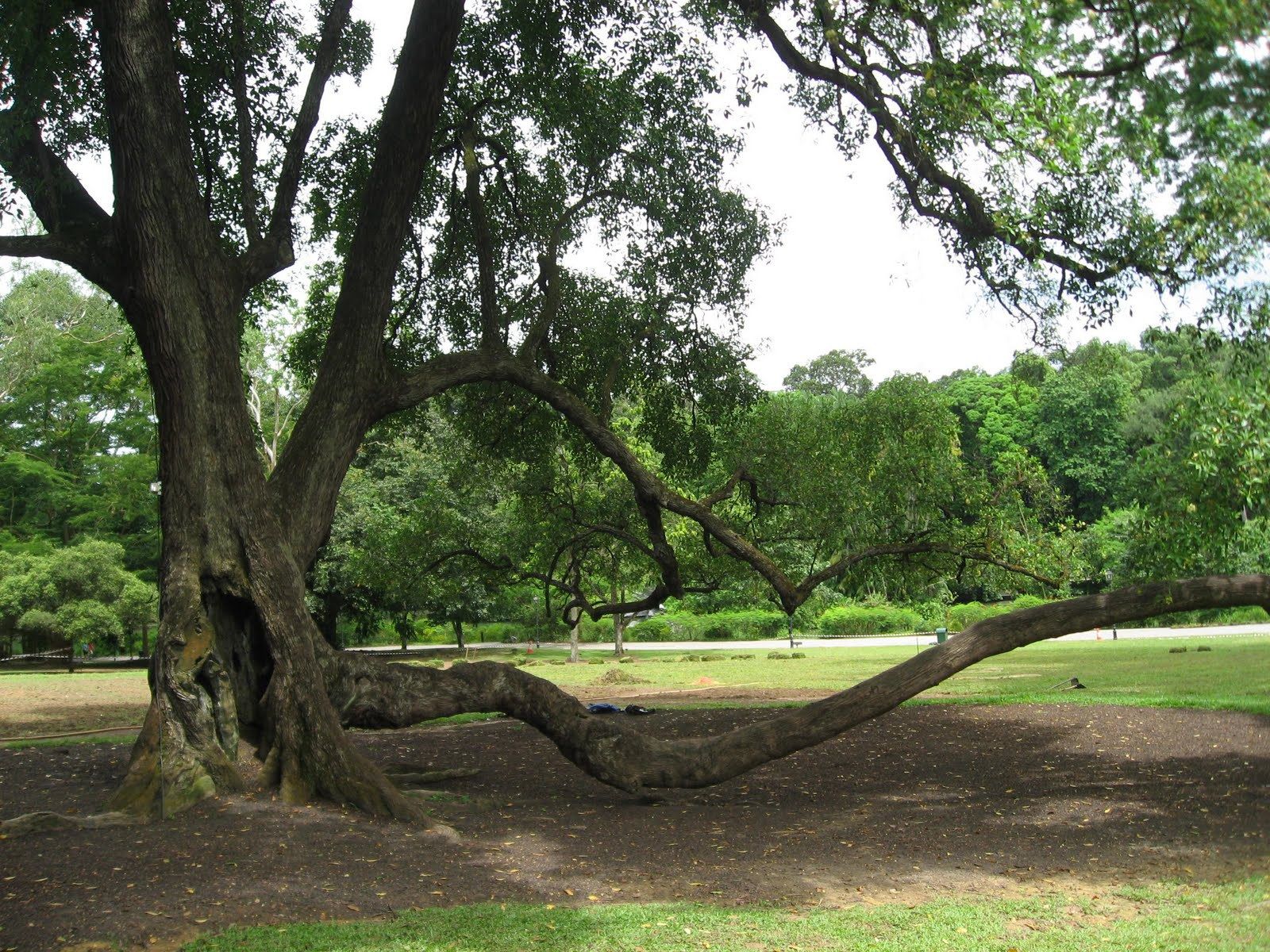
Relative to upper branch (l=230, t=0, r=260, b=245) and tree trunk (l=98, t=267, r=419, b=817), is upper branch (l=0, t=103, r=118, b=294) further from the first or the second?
upper branch (l=230, t=0, r=260, b=245)

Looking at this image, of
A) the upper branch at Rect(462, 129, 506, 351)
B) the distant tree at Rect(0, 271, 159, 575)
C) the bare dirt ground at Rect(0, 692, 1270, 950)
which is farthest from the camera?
the distant tree at Rect(0, 271, 159, 575)

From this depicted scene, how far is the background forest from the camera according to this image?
8703 millimetres

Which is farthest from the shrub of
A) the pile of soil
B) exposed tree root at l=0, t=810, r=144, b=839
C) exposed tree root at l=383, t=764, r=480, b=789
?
exposed tree root at l=0, t=810, r=144, b=839

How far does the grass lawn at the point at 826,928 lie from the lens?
17.2ft

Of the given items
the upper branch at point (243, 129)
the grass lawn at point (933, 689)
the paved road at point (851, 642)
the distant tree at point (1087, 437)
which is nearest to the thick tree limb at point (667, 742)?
the upper branch at point (243, 129)

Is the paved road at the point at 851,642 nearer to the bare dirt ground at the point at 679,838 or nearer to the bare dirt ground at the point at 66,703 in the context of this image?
the bare dirt ground at the point at 66,703

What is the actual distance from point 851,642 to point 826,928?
3574 centimetres

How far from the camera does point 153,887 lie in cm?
575

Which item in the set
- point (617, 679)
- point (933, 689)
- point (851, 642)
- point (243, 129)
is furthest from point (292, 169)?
point (851, 642)

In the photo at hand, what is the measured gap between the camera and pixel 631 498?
17.0 metres

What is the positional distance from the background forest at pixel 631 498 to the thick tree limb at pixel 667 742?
0.94 metres

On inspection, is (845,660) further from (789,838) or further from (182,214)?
(182,214)

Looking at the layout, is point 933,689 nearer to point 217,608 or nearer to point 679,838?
point 679,838

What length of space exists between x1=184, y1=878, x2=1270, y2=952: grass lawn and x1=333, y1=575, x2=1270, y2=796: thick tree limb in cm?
302
